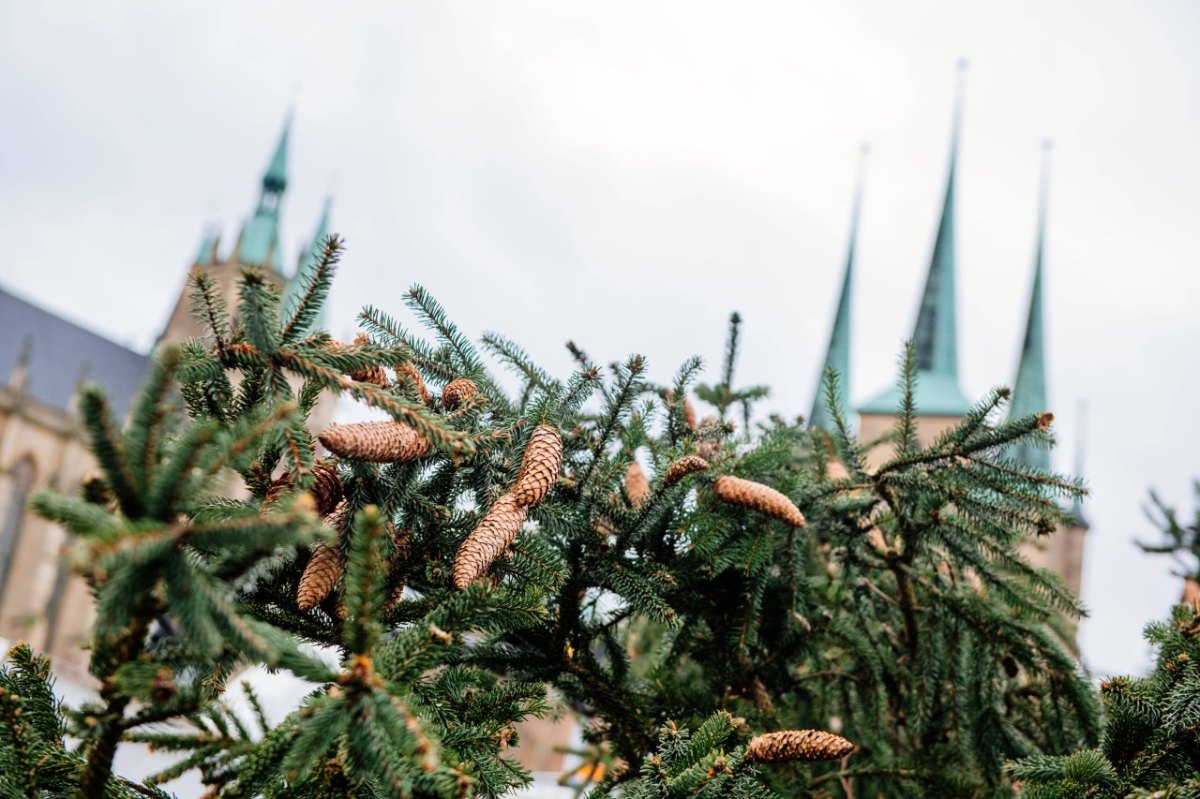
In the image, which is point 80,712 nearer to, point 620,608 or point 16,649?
point 16,649

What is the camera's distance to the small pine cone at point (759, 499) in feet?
4.78

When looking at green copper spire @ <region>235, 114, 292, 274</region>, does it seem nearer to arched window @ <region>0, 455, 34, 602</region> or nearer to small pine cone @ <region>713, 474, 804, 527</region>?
arched window @ <region>0, 455, 34, 602</region>

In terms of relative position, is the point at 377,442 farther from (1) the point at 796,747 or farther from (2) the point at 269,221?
(2) the point at 269,221

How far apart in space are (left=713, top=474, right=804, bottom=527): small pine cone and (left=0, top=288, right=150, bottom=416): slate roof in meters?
29.4

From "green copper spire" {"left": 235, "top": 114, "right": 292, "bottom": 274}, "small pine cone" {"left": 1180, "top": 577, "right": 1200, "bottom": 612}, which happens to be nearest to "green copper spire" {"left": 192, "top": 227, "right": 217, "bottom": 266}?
"green copper spire" {"left": 235, "top": 114, "right": 292, "bottom": 274}

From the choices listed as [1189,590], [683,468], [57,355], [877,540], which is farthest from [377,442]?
[57,355]

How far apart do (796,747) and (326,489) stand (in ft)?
2.00

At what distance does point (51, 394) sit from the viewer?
2927 cm

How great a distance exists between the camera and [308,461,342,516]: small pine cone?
125cm

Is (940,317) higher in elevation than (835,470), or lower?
higher

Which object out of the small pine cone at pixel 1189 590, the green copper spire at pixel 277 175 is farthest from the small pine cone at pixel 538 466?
the green copper spire at pixel 277 175

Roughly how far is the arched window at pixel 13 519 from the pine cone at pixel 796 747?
1153 inches

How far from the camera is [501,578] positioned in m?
1.33

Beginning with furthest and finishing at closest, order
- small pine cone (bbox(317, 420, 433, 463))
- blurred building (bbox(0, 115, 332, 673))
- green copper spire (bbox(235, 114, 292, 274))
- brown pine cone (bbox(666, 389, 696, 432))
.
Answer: green copper spire (bbox(235, 114, 292, 274))
blurred building (bbox(0, 115, 332, 673))
brown pine cone (bbox(666, 389, 696, 432))
small pine cone (bbox(317, 420, 433, 463))
